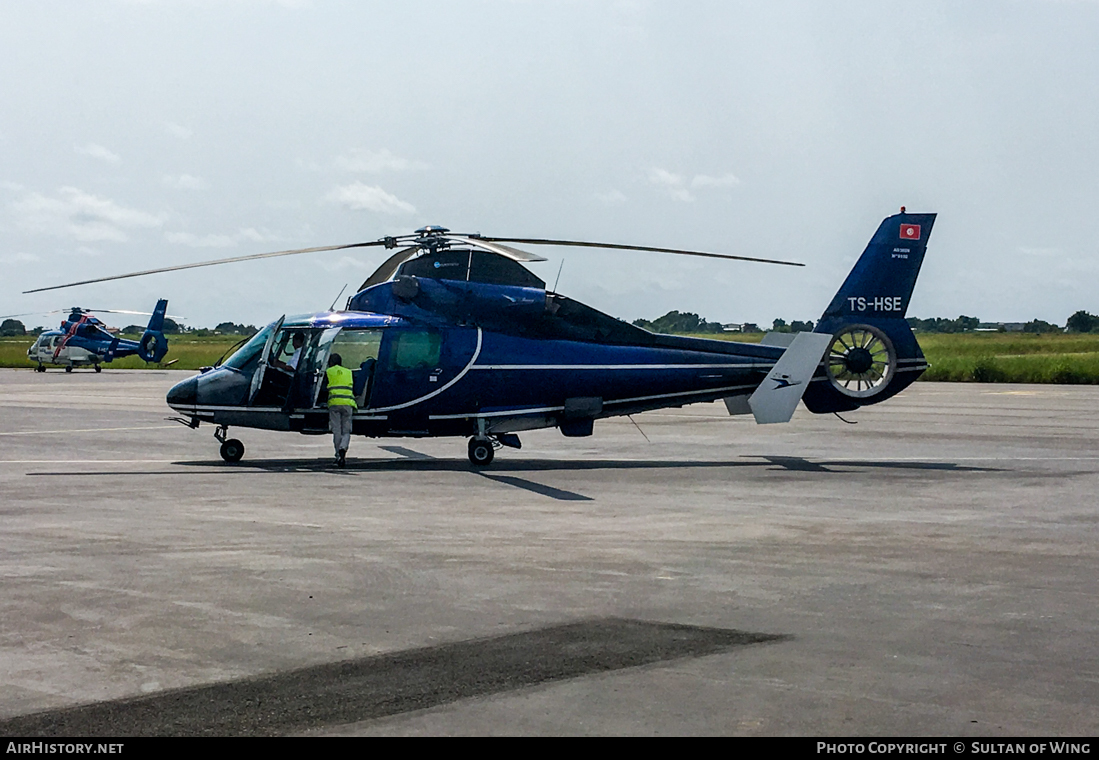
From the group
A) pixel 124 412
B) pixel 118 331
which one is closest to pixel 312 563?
pixel 124 412

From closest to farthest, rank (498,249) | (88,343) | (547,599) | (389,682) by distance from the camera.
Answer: (389,682) → (547,599) → (498,249) → (88,343)

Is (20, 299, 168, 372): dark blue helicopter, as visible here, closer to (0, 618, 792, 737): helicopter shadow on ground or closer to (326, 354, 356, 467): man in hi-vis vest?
(326, 354, 356, 467): man in hi-vis vest

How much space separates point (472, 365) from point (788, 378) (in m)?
5.11

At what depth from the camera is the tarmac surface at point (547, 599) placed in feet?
21.6

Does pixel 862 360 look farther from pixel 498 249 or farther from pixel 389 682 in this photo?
pixel 389 682

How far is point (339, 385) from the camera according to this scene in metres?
19.5

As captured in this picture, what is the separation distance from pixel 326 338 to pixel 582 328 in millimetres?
4123

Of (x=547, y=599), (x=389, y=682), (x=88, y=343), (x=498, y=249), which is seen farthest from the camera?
(x=88, y=343)

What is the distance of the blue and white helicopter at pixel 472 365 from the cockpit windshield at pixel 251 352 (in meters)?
0.02

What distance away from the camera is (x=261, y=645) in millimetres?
7961

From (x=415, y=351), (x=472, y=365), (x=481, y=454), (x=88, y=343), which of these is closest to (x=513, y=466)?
(x=481, y=454)

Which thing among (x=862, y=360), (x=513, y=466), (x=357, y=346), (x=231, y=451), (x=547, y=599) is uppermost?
(x=862, y=360)

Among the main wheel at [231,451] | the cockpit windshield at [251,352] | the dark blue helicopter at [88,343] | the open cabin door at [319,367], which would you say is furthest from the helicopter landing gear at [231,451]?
the dark blue helicopter at [88,343]

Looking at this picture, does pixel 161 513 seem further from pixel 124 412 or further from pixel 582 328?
pixel 124 412
